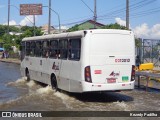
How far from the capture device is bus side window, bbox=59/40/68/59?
51.3 feet

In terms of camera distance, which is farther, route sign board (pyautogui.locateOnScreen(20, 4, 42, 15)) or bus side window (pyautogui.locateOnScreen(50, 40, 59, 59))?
route sign board (pyautogui.locateOnScreen(20, 4, 42, 15))

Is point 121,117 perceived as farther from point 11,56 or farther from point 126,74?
point 11,56

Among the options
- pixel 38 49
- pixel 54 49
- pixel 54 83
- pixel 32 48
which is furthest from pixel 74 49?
pixel 32 48

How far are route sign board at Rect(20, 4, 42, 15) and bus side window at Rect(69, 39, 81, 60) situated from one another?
4563cm

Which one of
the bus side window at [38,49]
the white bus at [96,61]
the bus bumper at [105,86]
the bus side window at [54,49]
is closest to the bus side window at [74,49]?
the white bus at [96,61]

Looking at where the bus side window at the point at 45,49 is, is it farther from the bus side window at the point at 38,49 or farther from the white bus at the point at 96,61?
the white bus at the point at 96,61

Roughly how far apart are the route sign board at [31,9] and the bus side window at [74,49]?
4563 centimetres

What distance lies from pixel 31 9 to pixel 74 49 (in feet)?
155

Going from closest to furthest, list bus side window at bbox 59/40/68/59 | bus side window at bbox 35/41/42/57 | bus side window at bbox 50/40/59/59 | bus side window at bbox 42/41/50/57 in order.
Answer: bus side window at bbox 59/40/68/59 → bus side window at bbox 50/40/59/59 → bus side window at bbox 42/41/50/57 → bus side window at bbox 35/41/42/57

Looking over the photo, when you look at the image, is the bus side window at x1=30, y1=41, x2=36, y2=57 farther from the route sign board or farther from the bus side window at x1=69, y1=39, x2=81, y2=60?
the route sign board

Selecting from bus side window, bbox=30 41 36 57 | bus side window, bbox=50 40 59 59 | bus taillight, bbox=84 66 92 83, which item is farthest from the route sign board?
bus taillight, bbox=84 66 92 83

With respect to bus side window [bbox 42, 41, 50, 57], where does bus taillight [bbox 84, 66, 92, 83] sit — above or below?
below

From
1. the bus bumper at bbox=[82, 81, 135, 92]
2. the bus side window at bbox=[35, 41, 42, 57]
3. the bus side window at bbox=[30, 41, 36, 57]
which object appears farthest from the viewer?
the bus side window at bbox=[30, 41, 36, 57]

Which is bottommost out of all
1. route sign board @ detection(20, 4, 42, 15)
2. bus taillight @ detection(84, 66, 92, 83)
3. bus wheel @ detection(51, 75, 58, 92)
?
bus wheel @ detection(51, 75, 58, 92)
